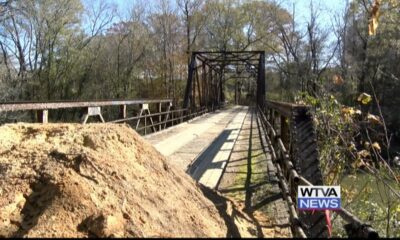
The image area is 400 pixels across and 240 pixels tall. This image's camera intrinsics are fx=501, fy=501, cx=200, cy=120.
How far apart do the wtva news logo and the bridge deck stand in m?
1.21

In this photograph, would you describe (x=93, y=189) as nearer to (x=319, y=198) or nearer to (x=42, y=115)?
(x=319, y=198)

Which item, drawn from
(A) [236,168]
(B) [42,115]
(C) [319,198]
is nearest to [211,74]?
(A) [236,168]

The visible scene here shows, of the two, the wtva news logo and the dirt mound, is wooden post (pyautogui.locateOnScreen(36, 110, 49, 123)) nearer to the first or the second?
the dirt mound

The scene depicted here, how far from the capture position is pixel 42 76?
43812 mm

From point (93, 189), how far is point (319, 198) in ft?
4.77

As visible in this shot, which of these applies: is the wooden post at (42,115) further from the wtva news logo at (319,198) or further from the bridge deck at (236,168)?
the wtva news logo at (319,198)

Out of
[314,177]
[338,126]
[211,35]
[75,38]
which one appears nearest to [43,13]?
[75,38]

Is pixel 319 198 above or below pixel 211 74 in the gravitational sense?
below

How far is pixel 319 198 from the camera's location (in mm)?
3143

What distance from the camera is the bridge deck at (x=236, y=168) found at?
5559 mm

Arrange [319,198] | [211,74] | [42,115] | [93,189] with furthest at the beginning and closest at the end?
[211,74]
[42,115]
[93,189]
[319,198]

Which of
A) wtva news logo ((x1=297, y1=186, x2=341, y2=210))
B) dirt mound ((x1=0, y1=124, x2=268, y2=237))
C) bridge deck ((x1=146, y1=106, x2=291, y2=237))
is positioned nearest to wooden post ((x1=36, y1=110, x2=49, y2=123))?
bridge deck ((x1=146, y1=106, x2=291, y2=237))

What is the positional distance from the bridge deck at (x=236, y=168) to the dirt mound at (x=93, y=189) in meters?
0.92

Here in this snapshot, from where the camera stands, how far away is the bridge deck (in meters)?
5.56
